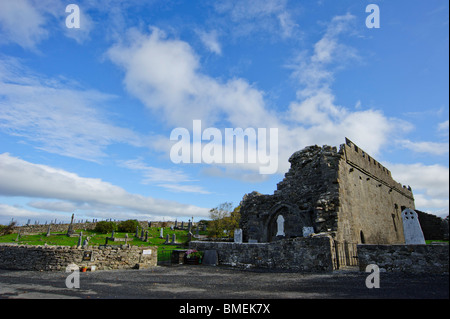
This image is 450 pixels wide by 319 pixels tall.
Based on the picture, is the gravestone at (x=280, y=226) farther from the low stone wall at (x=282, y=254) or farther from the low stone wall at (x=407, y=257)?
the low stone wall at (x=407, y=257)

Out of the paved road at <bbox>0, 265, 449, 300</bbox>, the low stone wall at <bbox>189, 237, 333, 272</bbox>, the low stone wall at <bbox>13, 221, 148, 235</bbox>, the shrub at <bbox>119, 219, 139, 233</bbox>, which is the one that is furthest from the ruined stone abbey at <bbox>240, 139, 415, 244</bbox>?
the low stone wall at <bbox>13, 221, 148, 235</bbox>

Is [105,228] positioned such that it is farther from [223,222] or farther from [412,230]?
[412,230]

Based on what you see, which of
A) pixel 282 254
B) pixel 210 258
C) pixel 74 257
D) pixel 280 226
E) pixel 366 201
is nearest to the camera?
pixel 282 254

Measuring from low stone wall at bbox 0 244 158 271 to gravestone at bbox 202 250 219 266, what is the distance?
10.2 ft

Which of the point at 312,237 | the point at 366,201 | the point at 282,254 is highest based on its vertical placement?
the point at 366,201

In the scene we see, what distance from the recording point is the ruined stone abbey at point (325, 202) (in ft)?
47.0

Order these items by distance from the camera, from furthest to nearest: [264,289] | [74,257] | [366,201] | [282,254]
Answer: [366,201] < [74,257] < [282,254] < [264,289]

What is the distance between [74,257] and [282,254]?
35.9 feet

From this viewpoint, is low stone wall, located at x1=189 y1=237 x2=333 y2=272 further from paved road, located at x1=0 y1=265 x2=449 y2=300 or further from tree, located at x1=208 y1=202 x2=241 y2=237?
tree, located at x1=208 y1=202 x2=241 y2=237

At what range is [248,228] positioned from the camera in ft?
59.8

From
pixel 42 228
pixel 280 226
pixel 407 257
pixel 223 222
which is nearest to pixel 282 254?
pixel 280 226

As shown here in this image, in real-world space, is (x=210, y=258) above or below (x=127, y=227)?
below

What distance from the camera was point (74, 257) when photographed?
13.0 meters
